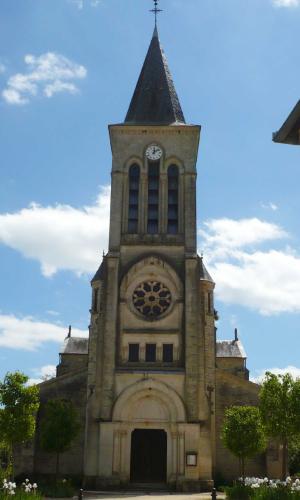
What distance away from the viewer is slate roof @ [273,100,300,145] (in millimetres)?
14578

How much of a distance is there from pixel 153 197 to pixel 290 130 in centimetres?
2726

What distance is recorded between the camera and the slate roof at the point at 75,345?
61469mm

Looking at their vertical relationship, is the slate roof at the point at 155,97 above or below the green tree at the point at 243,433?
above

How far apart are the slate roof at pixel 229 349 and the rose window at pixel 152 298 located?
2492 cm

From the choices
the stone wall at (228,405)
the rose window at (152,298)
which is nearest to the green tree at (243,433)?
the stone wall at (228,405)

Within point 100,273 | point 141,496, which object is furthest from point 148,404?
point 100,273

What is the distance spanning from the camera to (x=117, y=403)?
3628 centimetres

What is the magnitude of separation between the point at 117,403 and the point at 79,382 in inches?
171

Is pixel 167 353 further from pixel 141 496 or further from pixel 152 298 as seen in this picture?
pixel 141 496

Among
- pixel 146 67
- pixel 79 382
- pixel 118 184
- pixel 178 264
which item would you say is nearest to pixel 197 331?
pixel 178 264

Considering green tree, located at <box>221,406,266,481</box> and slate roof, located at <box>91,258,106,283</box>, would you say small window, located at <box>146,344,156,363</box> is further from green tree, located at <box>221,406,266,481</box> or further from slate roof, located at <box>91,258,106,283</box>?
green tree, located at <box>221,406,266,481</box>

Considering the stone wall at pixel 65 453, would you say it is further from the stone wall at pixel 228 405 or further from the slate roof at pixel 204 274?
the slate roof at pixel 204 274

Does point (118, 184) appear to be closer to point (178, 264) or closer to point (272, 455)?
point (178, 264)

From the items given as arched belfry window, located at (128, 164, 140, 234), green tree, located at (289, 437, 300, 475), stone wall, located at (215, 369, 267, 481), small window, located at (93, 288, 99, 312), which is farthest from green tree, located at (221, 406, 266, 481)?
green tree, located at (289, 437, 300, 475)
